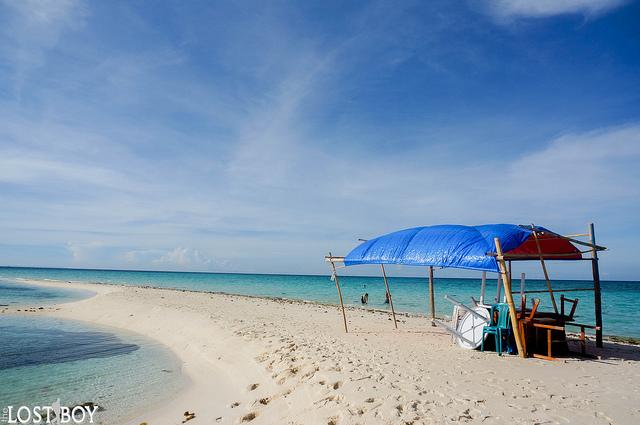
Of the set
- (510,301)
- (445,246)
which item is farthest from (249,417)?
(445,246)

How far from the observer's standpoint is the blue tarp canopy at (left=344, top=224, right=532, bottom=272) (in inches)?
367

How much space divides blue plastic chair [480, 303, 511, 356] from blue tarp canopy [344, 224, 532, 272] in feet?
3.98

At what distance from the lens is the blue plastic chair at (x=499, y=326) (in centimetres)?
927

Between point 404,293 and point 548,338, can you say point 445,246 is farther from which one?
point 404,293

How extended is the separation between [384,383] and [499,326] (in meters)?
4.30

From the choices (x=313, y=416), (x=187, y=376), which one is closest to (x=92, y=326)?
(x=187, y=376)

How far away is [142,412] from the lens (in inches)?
279

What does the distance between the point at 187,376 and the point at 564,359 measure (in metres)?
8.84

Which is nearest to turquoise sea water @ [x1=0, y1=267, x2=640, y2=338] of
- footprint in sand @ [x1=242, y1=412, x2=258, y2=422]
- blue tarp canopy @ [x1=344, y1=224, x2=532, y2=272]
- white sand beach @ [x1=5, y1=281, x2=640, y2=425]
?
blue tarp canopy @ [x1=344, y1=224, x2=532, y2=272]

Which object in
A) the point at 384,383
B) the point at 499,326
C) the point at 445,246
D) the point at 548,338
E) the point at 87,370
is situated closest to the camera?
the point at 384,383

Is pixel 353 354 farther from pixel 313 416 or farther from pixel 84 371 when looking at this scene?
pixel 84 371

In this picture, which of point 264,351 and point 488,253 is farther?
point 264,351

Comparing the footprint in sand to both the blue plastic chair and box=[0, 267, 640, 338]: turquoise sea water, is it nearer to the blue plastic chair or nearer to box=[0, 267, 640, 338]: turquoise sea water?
the blue plastic chair

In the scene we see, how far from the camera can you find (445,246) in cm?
1005
